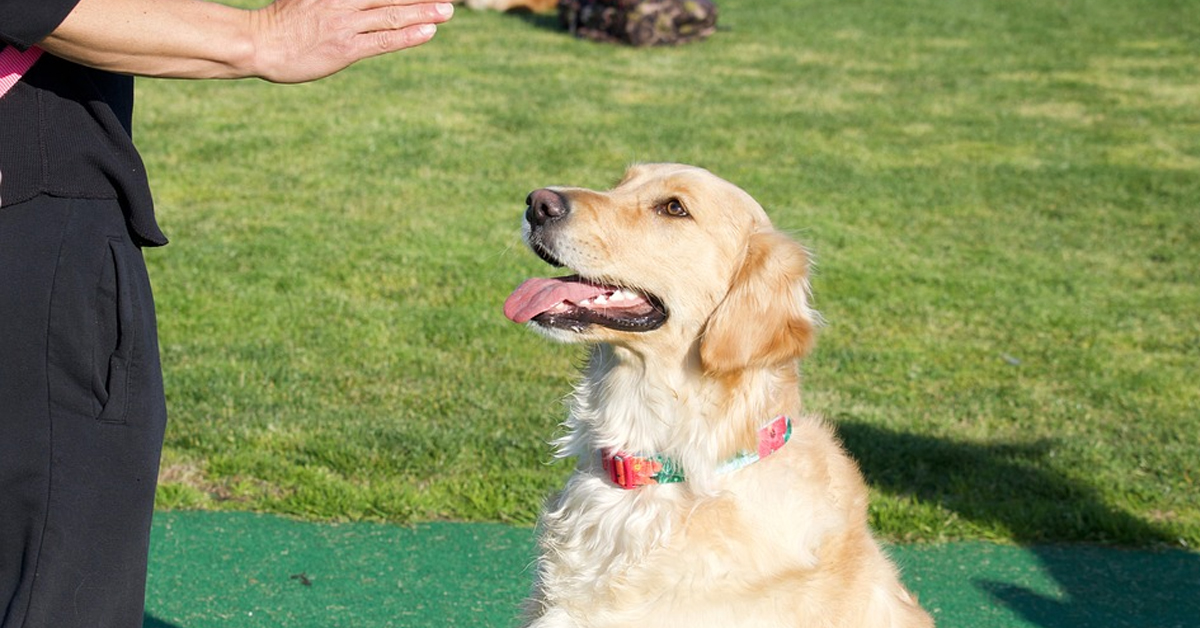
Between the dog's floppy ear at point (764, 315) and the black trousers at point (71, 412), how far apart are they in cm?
141

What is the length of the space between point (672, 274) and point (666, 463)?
→ 0.53 m

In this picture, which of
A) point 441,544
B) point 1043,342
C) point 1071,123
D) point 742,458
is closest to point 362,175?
point 1043,342

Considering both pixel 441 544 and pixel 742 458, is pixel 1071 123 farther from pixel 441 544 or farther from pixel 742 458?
pixel 742 458

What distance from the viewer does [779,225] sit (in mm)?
10688

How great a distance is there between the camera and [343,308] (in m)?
8.63

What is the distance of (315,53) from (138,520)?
1050mm

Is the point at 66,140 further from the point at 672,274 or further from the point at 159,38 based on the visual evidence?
the point at 672,274

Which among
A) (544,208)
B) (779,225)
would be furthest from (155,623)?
(779,225)

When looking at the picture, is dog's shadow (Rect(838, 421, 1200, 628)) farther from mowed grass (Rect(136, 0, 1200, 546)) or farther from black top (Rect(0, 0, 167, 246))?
black top (Rect(0, 0, 167, 246))

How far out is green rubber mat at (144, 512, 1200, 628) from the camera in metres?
4.87

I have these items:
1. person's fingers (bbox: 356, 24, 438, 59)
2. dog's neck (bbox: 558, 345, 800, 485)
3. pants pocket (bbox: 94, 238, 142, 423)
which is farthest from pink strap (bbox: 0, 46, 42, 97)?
dog's neck (bbox: 558, 345, 800, 485)

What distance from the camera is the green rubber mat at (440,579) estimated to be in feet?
16.0

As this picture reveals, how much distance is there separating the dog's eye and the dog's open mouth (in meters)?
0.26

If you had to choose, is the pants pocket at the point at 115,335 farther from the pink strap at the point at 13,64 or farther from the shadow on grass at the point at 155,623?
the shadow on grass at the point at 155,623
